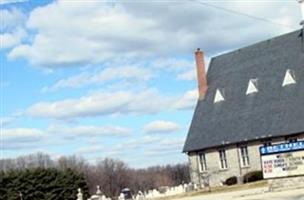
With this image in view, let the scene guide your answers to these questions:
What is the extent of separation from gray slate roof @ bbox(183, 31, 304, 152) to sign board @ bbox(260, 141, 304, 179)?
47.8 ft

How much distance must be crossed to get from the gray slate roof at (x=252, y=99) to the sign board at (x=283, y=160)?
574 inches

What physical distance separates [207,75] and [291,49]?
9.79 m

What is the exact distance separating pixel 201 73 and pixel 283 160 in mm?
26660

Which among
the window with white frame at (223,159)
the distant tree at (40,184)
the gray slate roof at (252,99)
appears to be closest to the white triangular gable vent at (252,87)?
the gray slate roof at (252,99)

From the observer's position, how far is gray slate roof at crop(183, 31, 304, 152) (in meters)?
52.1

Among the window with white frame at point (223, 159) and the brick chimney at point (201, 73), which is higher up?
the brick chimney at point (201, 73)

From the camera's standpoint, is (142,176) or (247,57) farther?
(142,176)

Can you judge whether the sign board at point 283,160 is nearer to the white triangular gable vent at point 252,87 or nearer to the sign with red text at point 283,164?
the sign with red text at point 283,164

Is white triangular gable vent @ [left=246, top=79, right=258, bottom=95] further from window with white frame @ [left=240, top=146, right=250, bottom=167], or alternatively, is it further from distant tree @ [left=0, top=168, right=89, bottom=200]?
distant tree @ [left=0, top=168, right=89, bottom=200]

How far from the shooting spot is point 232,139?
5519 centimetres

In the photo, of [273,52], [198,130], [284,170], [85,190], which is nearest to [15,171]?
[85,190]

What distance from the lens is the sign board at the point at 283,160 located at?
33.9 m

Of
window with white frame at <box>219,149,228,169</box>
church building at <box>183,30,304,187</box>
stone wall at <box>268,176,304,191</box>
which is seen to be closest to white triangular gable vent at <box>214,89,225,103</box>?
church building at <box>183,30,304,187</box>

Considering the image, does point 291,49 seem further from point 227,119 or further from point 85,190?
point 85,190
